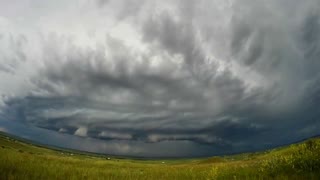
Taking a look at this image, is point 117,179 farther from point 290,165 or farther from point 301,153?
point 301,153

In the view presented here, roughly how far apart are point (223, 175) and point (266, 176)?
2.91 metres

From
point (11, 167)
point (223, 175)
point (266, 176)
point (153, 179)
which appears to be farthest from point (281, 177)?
point (11, 167)

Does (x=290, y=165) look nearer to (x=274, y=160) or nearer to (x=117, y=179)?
(x=274, y=160)

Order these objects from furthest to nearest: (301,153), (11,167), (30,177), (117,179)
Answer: (301,153)
(117,179)
(11,167)
(30,177)

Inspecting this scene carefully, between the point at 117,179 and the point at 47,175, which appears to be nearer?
the point at 47,175

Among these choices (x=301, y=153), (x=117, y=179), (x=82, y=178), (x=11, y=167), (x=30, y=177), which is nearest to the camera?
(x=30, y=177)

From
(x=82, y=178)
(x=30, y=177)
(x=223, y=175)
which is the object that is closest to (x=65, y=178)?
(x=82, y=178)

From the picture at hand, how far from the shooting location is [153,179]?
19203mm

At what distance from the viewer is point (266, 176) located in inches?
659

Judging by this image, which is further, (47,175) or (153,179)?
(153,179)

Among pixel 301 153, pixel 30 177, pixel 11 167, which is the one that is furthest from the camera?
pixel 301 153

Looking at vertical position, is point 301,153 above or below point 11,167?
above

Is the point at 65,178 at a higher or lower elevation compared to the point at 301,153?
lower

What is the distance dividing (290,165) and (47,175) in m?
13.1
